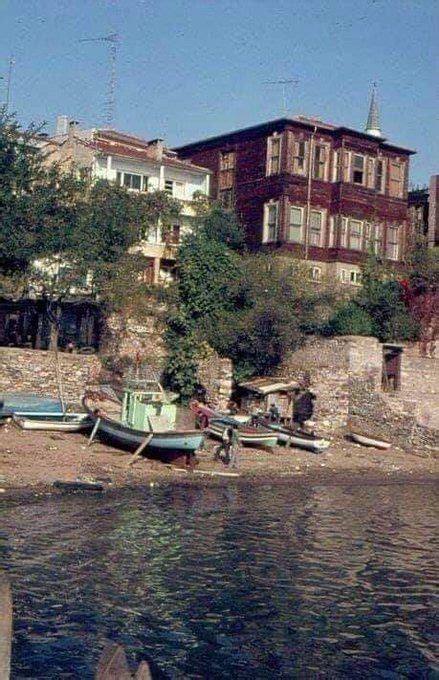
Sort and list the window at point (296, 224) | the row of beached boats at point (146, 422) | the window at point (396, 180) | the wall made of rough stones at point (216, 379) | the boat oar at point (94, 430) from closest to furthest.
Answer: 1. the row of beached boats at point (146, 422)
2. the boat oar at point (94, 430)
3. the wall made of rough stones at point (216, 379)
4. the window at point (296, 224)
5. the window at point (396, 180)

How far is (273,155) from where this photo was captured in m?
47.9

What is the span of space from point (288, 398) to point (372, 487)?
8.59 meters

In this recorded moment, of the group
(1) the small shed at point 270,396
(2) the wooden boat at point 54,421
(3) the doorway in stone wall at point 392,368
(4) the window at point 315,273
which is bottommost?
(2) the wooden boat at point 54,421

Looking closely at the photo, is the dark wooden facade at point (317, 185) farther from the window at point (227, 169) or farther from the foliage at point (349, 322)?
the foliage at point (349, 322)

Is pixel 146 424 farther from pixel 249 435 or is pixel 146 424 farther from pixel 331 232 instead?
pixel 331 232

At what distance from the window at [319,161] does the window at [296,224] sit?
88.5 inches

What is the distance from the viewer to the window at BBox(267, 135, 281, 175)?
4766 cm

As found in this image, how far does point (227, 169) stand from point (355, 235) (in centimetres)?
823

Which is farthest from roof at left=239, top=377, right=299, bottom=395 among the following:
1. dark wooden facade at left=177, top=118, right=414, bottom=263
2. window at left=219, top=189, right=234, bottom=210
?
window at left=219, top=189, right=234, bottom=210

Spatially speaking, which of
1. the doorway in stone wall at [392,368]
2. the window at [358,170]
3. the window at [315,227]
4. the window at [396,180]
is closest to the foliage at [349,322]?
the doorway in stone wall at [392,368]

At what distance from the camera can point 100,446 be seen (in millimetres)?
31969

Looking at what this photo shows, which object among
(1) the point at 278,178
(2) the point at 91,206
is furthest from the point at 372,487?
(1) the point at 278,178

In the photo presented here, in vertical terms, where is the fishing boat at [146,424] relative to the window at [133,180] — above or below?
below

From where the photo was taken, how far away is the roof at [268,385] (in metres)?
37.7
